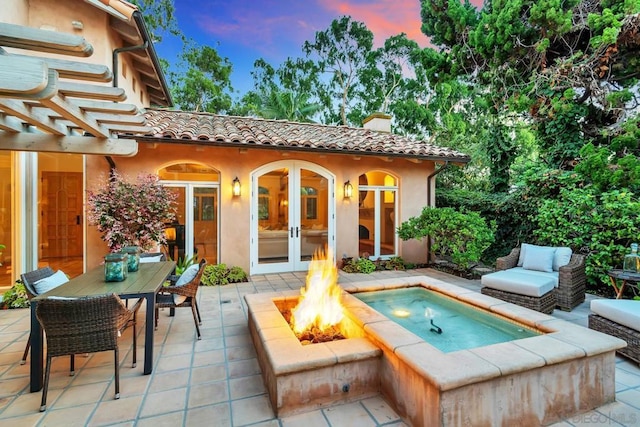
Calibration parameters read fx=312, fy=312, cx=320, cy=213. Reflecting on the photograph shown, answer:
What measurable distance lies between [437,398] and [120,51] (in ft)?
29.7

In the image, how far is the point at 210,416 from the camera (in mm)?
2594

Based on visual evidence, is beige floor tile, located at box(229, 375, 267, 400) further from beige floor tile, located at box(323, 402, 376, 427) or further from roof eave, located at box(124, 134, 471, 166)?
roof eave, located at box(124, 134, 471, 166)

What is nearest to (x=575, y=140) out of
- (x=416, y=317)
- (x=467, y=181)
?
(x=467, y=181)

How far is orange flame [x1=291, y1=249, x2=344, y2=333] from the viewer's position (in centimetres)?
388

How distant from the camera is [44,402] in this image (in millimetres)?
2689

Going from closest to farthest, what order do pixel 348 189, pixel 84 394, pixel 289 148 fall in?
pixel 84 394
pixel 289 148
pixel 348 189

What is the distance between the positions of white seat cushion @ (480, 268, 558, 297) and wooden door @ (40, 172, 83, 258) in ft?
36.9

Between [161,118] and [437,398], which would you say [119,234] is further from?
[437,398]

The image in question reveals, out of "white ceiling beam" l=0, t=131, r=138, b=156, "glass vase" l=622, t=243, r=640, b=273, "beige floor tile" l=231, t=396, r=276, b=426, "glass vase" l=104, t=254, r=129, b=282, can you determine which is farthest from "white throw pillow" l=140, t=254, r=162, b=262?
"glass vase" l=622, t=243, r=640, b=273

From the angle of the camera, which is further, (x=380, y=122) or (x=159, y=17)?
(x=159, y=17)

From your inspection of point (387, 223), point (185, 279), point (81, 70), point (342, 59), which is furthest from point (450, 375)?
point (342, 59)

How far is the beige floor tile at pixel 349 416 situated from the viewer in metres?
2.51

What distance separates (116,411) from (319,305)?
90.0 inches

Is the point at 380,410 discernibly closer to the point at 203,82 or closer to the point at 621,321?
the point at 621,321
